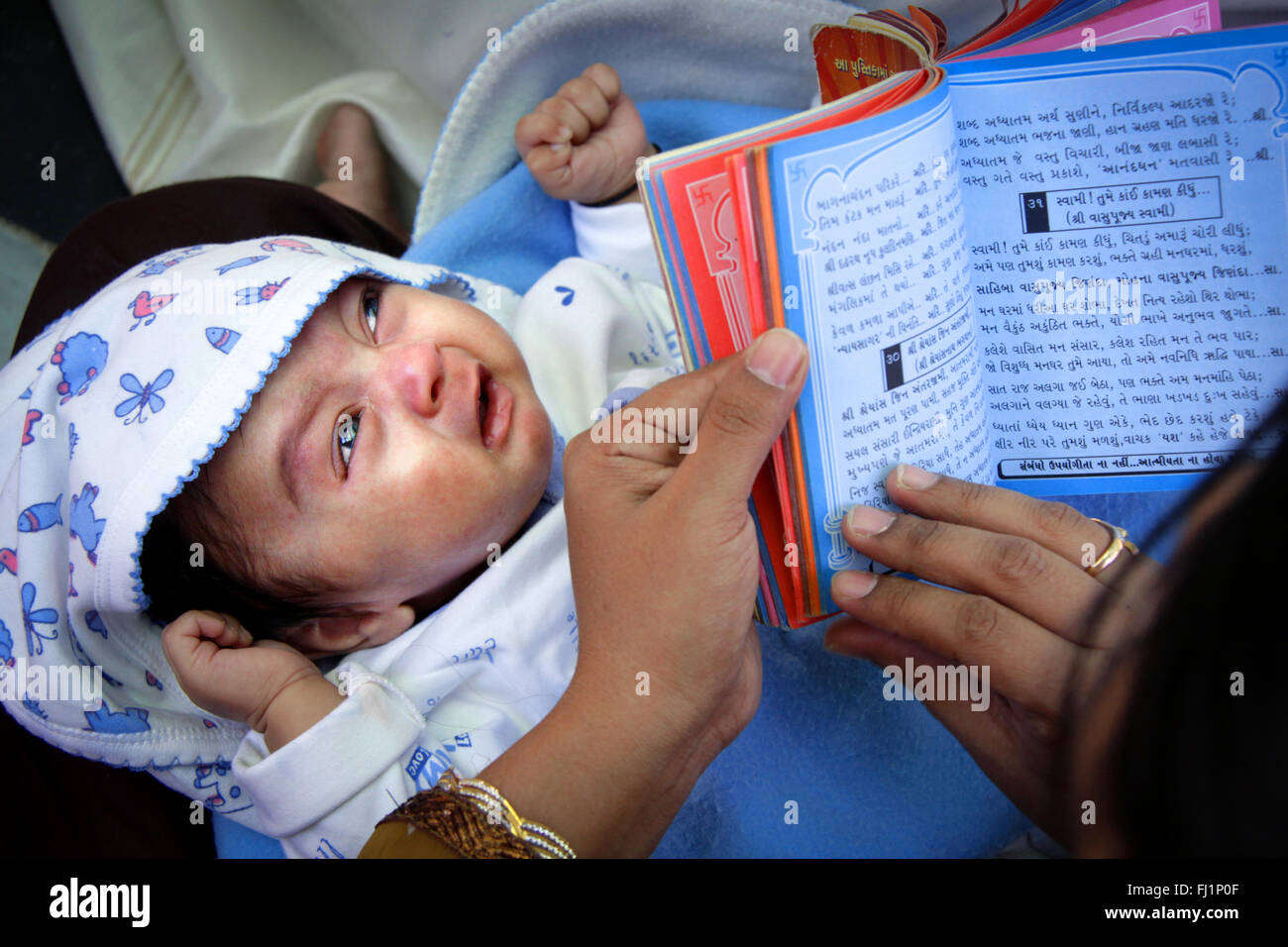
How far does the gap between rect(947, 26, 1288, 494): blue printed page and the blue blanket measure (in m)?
0.28

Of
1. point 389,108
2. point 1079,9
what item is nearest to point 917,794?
point 1079,9

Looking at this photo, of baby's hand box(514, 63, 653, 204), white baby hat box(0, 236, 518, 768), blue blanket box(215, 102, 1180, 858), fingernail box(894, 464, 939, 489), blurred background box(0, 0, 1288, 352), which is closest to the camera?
fingernail box(894, 464, 939, 489)

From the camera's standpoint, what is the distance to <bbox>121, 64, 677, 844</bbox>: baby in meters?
0.84

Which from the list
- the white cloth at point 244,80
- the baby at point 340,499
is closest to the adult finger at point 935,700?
the baby at point 340,499

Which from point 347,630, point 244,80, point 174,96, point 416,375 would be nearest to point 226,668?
point 347,630

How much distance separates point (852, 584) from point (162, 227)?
113 centimetres

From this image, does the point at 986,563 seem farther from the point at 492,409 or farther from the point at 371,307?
the point at 371,307

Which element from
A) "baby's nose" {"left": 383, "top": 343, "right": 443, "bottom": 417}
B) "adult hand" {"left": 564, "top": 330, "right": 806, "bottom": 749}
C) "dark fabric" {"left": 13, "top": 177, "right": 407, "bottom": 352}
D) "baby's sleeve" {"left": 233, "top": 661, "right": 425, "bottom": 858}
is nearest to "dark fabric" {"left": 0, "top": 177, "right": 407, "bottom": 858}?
"dark fabric" {"left": 13, "top": 177, "right": 407, "bottom": 352}

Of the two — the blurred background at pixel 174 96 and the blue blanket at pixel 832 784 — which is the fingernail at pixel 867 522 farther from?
the blurred background at pixel 174 96

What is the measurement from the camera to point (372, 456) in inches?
33.4

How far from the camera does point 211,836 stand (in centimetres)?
101

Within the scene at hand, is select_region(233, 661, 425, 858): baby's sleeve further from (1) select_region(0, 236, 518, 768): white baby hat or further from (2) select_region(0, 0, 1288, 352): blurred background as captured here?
(2) select_region(0, 0, 1288, 352): blurred background
